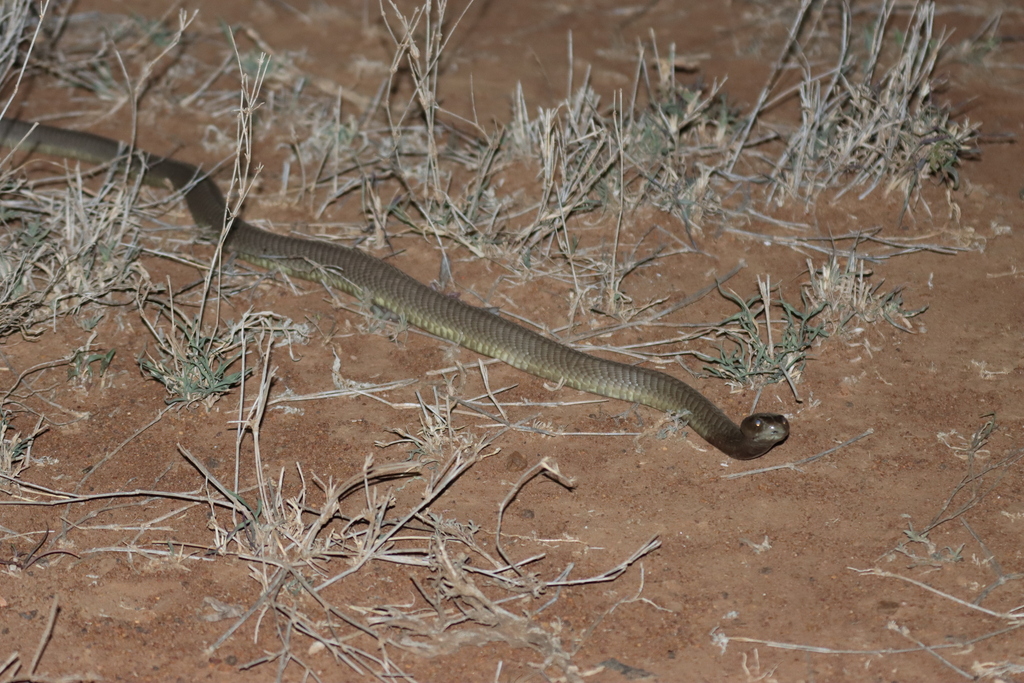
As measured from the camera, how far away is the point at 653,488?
13.0 ft

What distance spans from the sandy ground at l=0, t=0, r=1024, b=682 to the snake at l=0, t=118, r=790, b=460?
10 cm

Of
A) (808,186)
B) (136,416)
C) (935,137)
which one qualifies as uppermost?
(935,137)

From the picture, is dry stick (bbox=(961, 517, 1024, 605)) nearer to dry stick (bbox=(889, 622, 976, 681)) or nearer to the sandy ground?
the sandy ground

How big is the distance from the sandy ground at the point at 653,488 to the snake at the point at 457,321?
0.31 ft

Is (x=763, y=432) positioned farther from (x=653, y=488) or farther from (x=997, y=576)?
(x=997, y=576)

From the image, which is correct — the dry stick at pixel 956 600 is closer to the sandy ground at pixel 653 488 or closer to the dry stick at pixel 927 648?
the sandy ground at pixel 653 488

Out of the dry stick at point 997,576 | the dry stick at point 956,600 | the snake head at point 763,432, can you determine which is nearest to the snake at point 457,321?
the snake head at point 763,432

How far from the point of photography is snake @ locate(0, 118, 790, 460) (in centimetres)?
415

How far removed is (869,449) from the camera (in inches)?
162

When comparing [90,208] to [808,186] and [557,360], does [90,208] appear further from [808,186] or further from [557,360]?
[808,186]

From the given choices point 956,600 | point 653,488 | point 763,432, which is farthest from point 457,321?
point 956,600

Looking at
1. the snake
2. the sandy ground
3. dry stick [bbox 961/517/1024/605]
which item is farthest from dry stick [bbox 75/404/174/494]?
dry stick [bbox 961/517/1024/605]

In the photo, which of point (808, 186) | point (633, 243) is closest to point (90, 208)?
point (633, 243)

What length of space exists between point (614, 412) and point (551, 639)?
139 cm
